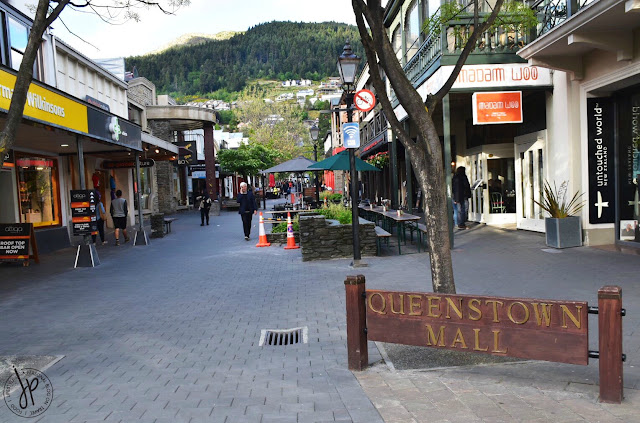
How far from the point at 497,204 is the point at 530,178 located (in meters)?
2.08

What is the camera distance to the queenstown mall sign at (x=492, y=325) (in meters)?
3.79

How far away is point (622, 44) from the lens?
9148mm

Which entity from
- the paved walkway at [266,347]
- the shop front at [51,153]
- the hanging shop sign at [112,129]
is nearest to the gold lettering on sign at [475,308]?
the paved walkway at [266,347]

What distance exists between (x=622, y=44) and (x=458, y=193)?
6.35 m

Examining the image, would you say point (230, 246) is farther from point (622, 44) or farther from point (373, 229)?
point (622, 44)

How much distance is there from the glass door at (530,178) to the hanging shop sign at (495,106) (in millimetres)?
1636

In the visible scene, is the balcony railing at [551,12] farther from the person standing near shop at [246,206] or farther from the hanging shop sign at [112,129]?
the hanging shop sign at [112,129]

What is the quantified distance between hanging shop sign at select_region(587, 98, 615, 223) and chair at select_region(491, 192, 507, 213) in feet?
16.6

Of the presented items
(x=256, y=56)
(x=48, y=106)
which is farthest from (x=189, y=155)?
(x=256, y=56)

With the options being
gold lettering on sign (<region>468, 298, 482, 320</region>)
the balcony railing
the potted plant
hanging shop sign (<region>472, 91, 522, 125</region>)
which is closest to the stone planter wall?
hanging shop sign (<region>472, 91, 522, 125</region>)

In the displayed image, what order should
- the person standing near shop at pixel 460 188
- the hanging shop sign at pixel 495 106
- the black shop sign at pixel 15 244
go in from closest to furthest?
1. the hanging shop sign at pixel 495 106
2. the black shop sign at pixel 15 244
3. the person standing near shop at pixel 460 188

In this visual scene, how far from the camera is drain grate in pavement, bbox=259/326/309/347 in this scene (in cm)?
591

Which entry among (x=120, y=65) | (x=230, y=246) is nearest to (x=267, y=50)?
(x=120, y=65)

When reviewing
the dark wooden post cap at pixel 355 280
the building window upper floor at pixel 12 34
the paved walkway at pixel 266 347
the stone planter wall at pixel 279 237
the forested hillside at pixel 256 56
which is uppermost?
the forested hillside at pixel 256 56
